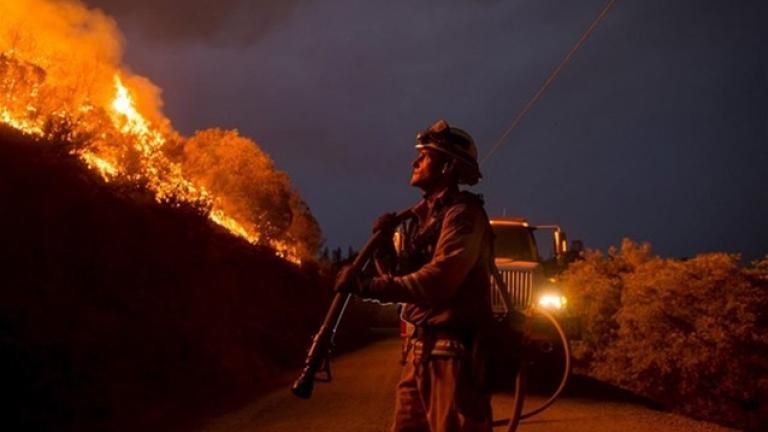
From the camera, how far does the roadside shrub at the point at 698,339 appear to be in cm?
996

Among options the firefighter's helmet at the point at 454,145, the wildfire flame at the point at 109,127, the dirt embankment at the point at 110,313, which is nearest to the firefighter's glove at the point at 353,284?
the firefighter's helmet at the point at 454,145

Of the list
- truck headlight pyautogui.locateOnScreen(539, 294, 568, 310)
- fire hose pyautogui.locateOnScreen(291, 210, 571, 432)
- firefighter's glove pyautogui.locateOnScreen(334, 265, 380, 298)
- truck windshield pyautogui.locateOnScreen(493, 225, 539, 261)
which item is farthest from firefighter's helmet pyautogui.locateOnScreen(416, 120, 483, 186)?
truck windshield pyautogui.locateOnScreen(493, 225, 539, 261)

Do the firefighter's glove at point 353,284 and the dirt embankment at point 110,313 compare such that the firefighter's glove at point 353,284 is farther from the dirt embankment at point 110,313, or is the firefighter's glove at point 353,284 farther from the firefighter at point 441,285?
the dirt embankment at point 110,313

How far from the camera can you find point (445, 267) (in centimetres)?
305

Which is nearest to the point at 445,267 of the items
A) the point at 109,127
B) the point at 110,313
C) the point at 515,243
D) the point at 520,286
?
the point at 520,286

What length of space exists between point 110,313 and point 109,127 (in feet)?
49.5

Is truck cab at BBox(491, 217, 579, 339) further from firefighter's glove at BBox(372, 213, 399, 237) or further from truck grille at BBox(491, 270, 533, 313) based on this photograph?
firefighter's glove at BBox(372, 213, 399, 237)

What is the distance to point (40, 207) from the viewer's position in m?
13.0

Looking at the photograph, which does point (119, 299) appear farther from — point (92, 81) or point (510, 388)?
point (92, 81)

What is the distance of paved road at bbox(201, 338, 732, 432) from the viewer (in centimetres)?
776

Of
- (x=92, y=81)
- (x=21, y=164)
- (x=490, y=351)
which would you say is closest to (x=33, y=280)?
(x=21, y=164)

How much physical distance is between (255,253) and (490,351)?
25147 mm

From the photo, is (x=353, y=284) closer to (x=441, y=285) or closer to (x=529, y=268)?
(x=441, y=285)

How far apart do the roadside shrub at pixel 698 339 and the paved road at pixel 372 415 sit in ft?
4.71
